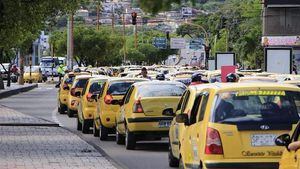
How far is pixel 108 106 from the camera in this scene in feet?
70.6

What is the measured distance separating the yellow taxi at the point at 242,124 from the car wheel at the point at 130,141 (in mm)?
6651

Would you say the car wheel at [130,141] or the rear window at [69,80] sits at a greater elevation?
the rear window at [69,80]

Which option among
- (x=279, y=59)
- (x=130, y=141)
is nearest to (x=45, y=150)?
(x=130, y=141)

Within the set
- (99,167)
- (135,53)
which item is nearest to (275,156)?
(99,167)

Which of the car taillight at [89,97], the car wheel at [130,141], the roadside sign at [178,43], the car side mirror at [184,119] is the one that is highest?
the roadside sign at [178,43]

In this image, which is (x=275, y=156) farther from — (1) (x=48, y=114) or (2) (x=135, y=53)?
(2) (x=135, y=53)

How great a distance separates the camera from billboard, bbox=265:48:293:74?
134 ft

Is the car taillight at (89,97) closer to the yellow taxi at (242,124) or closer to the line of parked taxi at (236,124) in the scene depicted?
the line of parked taxi at (236,124)

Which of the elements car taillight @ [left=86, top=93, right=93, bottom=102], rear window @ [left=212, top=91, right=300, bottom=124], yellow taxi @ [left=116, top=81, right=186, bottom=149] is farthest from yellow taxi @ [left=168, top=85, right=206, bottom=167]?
car taillight @ [left=86, top=93, right=93, bottom=102]

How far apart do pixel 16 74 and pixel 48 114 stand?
4734cm

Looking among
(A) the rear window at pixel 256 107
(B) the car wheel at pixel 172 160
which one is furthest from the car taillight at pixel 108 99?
(A) the rear window at pixel 256 107

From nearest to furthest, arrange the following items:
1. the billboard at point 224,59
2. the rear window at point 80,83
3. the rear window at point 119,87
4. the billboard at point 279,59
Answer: the rear window at point 119,87, the rear window at point 80,83, the billboard at point 279,59, the billboard at point 224,59

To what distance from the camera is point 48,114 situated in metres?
34.1

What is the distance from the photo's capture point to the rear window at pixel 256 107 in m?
11.5
